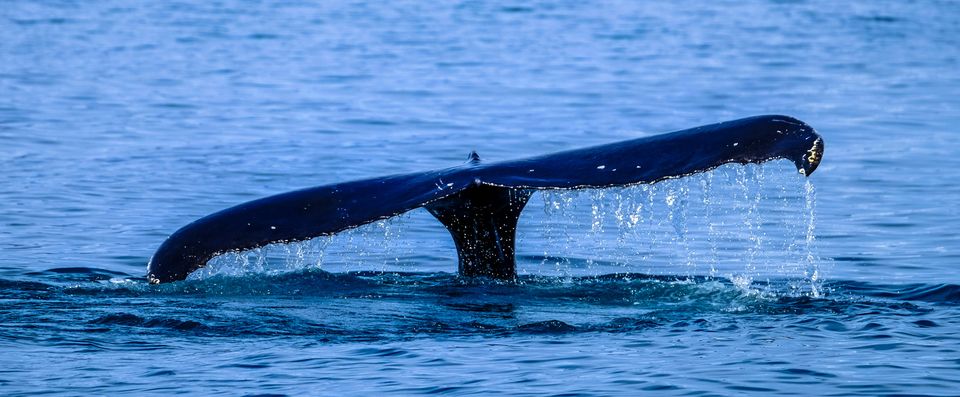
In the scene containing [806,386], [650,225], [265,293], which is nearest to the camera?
[806,386]

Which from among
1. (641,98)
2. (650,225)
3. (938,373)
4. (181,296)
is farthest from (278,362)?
(641,98)

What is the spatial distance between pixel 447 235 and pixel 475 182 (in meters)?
4.83

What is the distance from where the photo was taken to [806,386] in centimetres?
697

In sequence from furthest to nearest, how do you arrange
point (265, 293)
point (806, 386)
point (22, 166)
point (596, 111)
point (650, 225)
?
point (596, 111), point (22, 166), point (650, 225), point (265, 293), point (806, 386)

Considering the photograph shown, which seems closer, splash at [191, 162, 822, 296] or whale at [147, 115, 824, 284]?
whale at [147, 115, 824, 284]

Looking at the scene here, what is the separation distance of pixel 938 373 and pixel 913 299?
1873mm

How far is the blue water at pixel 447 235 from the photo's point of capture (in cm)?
734

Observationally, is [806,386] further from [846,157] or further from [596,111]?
[596,111]

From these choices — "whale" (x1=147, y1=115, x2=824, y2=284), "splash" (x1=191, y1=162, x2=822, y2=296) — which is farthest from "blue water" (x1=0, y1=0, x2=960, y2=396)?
"whale" (x1=147, y1=115, x2=824, y2=284)

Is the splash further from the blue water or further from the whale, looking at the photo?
the whale

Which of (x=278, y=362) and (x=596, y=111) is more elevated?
(x=596, y=111)

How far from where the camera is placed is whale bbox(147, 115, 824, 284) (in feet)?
22.6

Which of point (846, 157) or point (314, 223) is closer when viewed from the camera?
point (314, 223)

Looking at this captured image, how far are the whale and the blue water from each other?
0.23 metres
